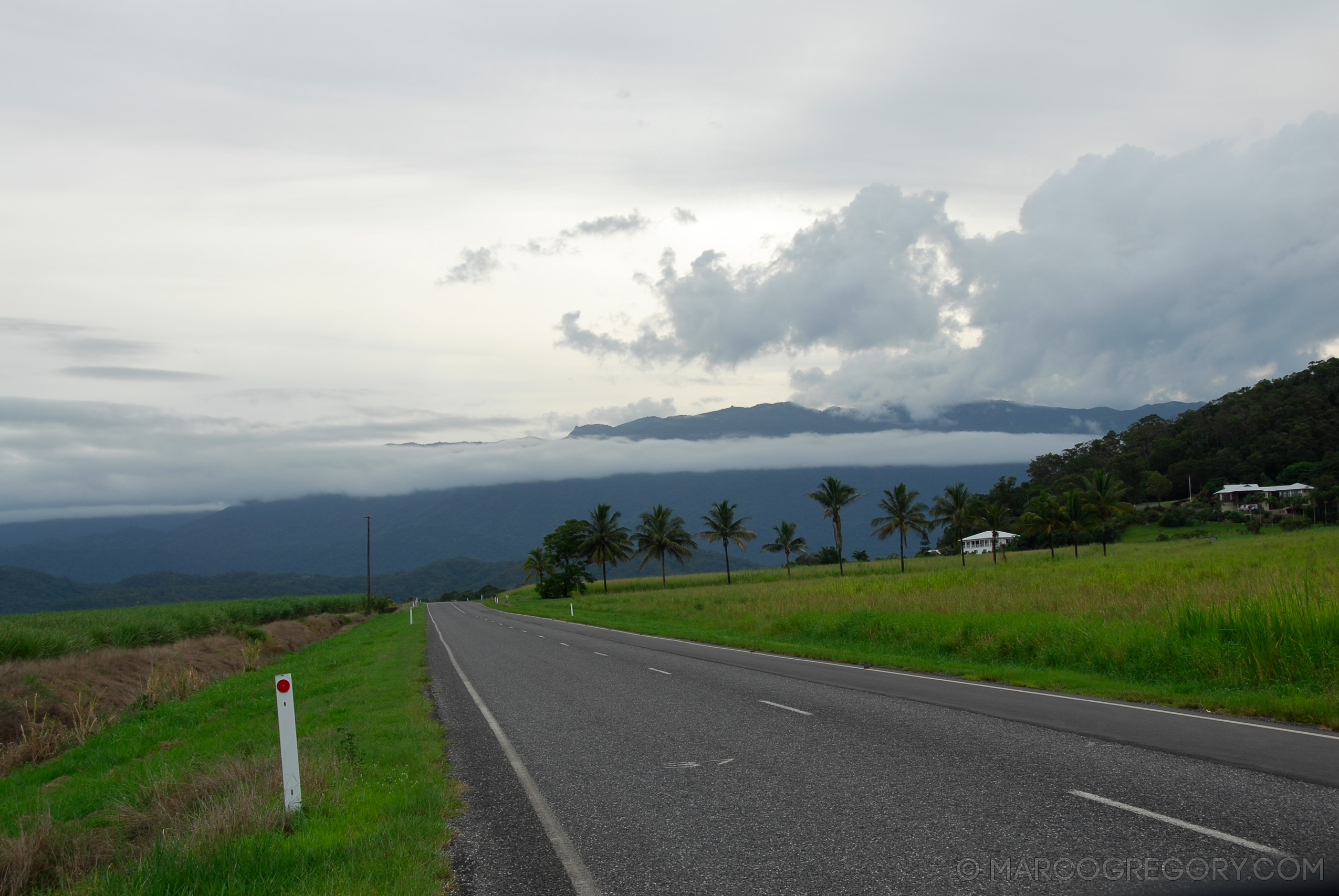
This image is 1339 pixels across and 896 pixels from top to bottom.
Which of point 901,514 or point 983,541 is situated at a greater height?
point 901,514

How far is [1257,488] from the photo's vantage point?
107500 millimetres

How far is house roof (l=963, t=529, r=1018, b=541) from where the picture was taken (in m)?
126

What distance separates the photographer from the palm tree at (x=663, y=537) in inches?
3681

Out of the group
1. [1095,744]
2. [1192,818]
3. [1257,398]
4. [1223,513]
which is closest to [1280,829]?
[1192,818]

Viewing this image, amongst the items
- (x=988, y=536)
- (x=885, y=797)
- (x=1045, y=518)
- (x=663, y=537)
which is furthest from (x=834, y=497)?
(x=885, y=797)

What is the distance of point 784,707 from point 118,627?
31.3 meters

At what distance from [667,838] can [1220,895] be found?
362 centimetres

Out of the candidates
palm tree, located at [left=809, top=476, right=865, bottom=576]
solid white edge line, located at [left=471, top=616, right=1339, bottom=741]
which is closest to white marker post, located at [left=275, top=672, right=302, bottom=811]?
solid white edge line, located at [left=471, top=616, right=1339, bottom=741]

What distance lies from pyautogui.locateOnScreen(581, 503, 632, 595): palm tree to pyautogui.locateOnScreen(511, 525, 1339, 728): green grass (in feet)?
157

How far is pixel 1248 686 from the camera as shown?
12633 mm

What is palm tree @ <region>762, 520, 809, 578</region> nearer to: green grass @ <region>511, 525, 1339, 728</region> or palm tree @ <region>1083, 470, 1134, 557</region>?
palm tree @ <region>1083, 470, 1134, 557</region>

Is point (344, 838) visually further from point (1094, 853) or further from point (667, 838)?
Result: point (1094, 853)

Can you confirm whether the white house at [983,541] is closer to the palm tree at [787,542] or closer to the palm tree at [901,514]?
the palm tree at [901,514]

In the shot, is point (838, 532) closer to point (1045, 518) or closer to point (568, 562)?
point (1045, 518)
